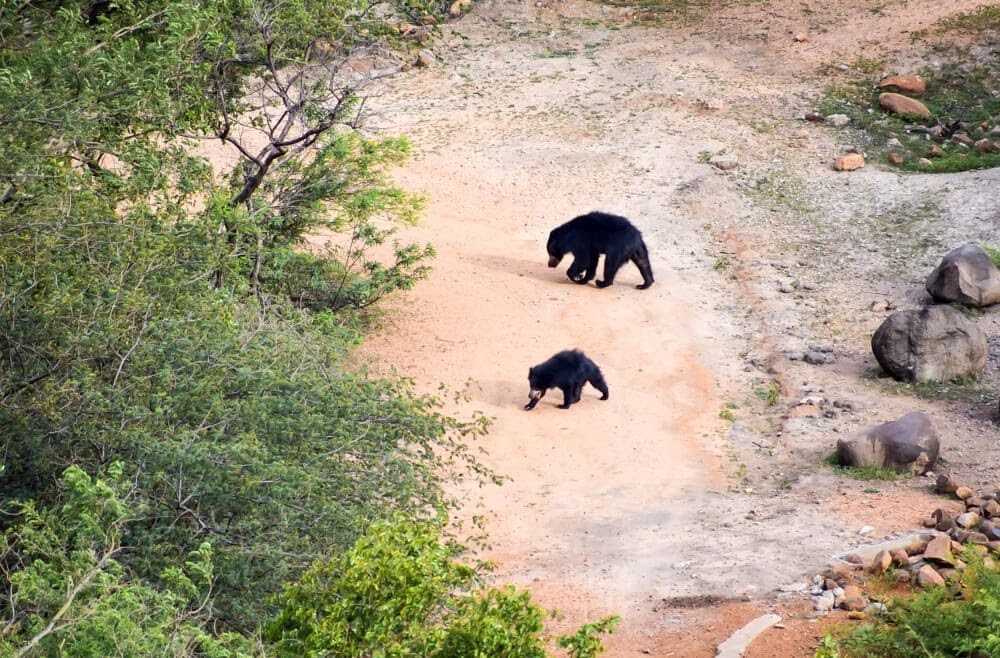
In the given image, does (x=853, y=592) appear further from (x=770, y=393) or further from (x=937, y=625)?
(x=770, y=393)

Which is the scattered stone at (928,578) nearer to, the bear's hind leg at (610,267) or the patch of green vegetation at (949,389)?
the patch of green vegetation at (949,389)

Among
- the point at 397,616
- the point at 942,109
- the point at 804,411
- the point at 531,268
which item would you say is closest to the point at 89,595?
the point at 397,616

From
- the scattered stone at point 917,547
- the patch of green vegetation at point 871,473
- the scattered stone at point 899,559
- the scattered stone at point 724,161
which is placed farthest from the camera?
the scattered stone at point 724,161

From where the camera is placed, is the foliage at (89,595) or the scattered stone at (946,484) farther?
the scattered stone at (946,484)

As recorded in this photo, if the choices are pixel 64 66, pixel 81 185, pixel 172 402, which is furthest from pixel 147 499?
pixel 64 66

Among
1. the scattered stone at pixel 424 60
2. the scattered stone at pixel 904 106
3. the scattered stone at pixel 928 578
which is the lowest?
the scattered stone at pixel 928 578

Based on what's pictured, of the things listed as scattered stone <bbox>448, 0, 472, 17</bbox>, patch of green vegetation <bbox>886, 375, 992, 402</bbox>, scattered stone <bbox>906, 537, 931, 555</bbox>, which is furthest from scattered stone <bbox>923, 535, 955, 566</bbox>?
scattered stone <bbox>448, 0, 472, 17</bbox>

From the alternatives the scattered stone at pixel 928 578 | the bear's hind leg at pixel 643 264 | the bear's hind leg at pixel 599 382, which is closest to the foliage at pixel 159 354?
the bear's hind leg at pixel 599 382
